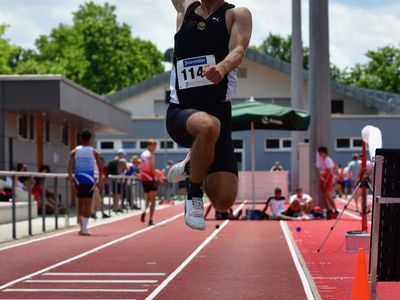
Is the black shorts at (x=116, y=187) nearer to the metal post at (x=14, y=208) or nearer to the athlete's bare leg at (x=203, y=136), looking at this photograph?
the metal post at (x=14, y=208)

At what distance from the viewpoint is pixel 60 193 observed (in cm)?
2030

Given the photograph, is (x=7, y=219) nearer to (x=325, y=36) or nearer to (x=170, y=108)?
(x=170, y=108)

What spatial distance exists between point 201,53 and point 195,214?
1092 mm

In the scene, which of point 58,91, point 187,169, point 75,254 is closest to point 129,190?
point 58,91

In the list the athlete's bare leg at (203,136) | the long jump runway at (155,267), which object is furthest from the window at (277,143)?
the athlete's bare leg at (203,136)

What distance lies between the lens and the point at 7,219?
16203mm

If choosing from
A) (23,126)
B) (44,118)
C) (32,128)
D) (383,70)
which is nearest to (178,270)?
(23,126)

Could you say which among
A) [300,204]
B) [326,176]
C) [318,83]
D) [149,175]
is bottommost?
[300,204]

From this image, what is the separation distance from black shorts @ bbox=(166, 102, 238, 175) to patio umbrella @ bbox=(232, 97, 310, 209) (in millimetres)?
16350

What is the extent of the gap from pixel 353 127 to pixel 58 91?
30.9 metres

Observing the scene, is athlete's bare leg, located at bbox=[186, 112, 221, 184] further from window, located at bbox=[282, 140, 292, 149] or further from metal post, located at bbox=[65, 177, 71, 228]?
window, located at bbox=[282, 140, 292, 149]

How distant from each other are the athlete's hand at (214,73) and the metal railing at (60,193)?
9.94 meters

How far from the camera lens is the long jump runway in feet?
32.7

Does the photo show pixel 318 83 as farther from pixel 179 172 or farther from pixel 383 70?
pixel 383 70
